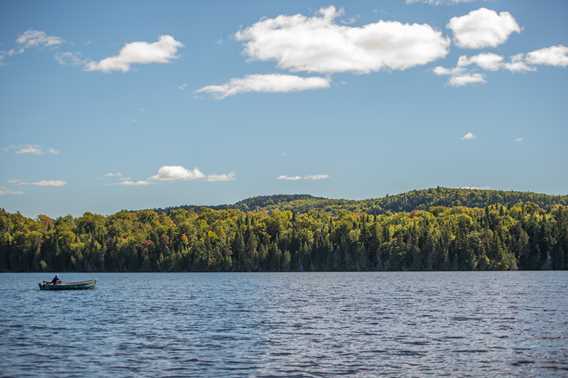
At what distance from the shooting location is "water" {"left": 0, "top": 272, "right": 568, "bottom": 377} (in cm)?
4444

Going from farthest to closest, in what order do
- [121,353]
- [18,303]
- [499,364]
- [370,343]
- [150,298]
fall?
1. [150,298]
2. [18,303]
3. [370,343]
4. [121,353]
5. [499,364]

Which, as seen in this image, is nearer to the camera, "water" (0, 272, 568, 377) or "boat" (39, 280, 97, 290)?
"water" (0, 272, 568, 377)

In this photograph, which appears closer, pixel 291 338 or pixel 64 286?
pixel 291 338

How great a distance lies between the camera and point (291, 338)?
57438 mm

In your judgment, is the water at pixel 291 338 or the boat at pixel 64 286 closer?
the water at pixel 291 338

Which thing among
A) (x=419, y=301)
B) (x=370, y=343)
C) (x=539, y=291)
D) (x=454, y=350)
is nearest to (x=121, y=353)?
(x=370, y=343)

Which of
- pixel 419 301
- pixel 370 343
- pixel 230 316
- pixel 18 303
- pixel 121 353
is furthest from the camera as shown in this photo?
pixel 18 303

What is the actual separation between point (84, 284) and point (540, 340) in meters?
97.6

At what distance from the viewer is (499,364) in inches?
1772

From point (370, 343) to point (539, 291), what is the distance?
223ft

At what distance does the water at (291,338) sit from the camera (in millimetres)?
44438

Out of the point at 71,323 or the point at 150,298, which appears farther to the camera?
the point at 150,298

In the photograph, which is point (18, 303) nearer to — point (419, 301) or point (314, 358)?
point (419, 301)

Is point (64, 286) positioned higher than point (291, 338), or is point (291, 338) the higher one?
point (291, 338)
